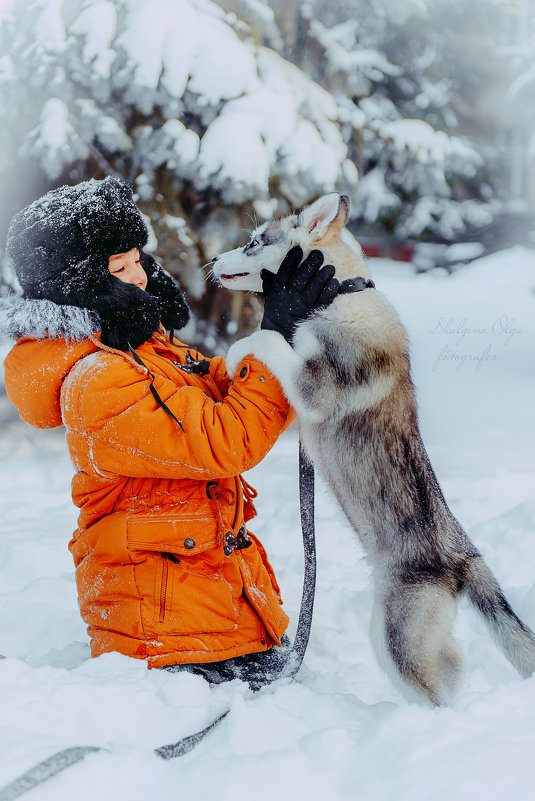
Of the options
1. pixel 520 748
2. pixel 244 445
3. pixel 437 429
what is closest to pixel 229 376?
pixel 244 445

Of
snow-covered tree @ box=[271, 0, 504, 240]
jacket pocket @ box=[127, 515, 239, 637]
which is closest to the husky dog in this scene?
A: jacket pocket @ box=[127, 515, 239, 637]

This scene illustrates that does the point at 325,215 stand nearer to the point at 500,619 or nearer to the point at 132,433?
the point at 132,433

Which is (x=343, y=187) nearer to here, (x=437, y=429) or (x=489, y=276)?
(x=489, y=276)

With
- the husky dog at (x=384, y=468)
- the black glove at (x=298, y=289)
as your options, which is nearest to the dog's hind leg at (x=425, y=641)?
the husky dog at (x=384, y=468)

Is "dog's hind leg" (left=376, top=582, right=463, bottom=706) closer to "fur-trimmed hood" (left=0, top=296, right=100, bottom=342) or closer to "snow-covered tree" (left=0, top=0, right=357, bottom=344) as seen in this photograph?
"fur-trimmed hood" (left=0, top=296, right=100, bottom=342)

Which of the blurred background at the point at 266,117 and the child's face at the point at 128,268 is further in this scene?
the blurred background at the point at 266,117

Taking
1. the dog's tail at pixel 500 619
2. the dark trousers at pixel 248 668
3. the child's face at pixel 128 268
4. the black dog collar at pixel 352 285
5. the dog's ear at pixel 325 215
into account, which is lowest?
the dark trousers at pixel 248 668

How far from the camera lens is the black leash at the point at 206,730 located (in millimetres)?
1312

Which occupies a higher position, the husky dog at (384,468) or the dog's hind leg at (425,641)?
the husky dog at (384,468)

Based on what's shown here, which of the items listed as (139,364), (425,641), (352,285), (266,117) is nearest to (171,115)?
(266,117)

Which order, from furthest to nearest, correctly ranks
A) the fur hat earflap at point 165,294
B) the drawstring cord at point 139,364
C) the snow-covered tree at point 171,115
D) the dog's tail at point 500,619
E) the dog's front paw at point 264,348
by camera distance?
the snow-covered tree at point 171,115 < the fur hat earflap at point 165,294 < the dog's front paw at point 264,348 < the dog's tail at point 500,619 < the drawstring cord at point 139,364

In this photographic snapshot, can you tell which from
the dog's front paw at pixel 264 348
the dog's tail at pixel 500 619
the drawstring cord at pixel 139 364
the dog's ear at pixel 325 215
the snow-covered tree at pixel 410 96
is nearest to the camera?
the drawstring cord at pixel 139 364

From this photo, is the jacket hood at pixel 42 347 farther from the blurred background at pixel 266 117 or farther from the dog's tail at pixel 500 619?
the blurred background at pixel 266 117

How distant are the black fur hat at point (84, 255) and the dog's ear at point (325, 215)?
27.0 inches
